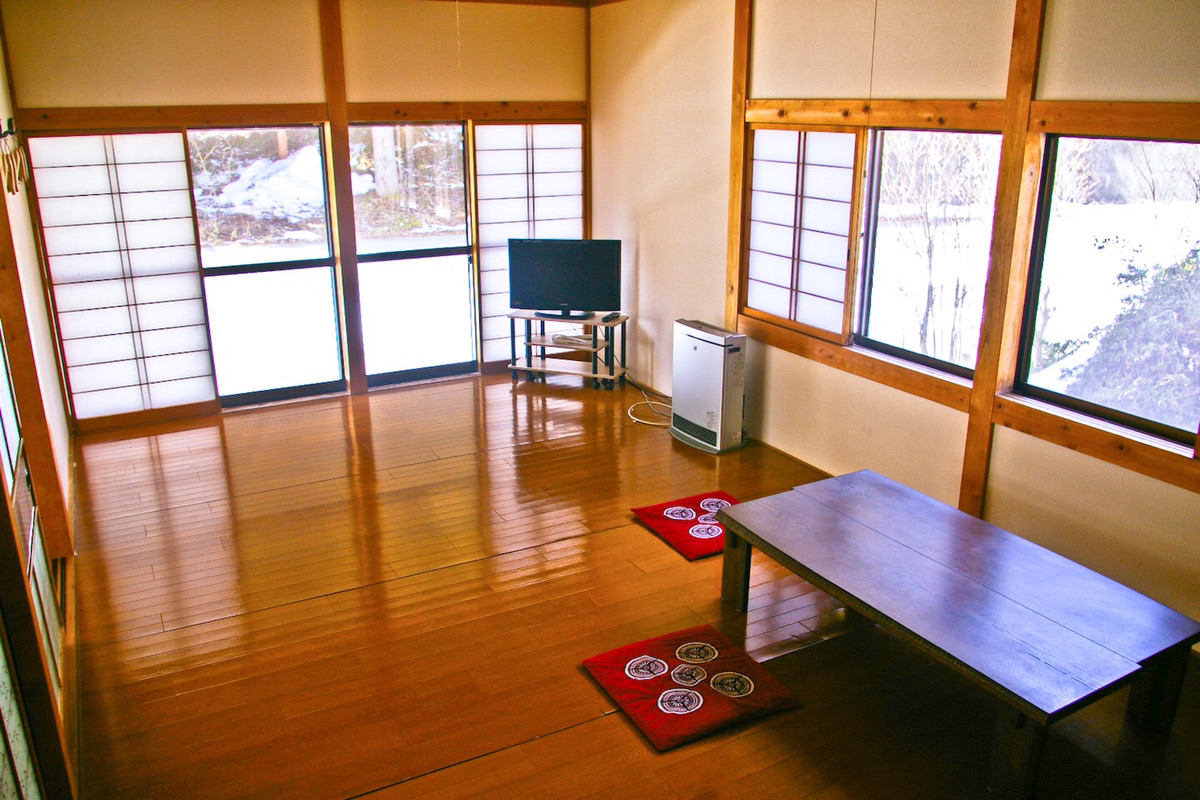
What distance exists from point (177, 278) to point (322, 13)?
2.12 m


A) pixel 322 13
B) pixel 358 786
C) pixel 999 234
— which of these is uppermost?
pixel 322 13

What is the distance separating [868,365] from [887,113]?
1.33m

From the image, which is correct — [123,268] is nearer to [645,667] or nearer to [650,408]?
[650,408]

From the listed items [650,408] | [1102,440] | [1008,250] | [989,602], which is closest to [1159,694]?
[989,602]

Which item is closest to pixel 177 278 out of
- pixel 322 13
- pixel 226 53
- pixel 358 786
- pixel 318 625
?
pixel 226 53

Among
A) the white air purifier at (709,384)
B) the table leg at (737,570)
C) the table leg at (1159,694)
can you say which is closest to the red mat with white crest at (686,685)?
the table leg at (737,570)

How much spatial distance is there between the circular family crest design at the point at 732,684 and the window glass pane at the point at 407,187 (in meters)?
4.72

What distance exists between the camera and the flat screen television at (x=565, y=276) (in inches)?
274

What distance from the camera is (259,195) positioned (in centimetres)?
659

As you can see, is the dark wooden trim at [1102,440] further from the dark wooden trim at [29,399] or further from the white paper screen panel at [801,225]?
the dark wooden trim at [29,399]

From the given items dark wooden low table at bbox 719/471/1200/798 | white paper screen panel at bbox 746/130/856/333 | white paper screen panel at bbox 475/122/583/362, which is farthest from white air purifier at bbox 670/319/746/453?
white paper screen panel at bbox 475/122/583/362

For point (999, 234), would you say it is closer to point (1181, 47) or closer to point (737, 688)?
point (1181, 47)

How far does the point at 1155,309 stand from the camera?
3.65m

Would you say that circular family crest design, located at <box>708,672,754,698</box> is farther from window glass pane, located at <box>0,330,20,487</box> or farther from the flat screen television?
the flat screen television
